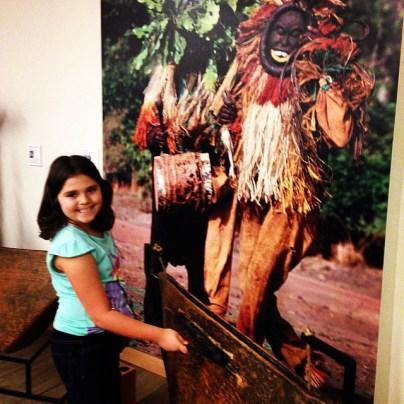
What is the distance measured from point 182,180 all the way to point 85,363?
888mm

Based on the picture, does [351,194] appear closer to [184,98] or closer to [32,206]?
[184,98]

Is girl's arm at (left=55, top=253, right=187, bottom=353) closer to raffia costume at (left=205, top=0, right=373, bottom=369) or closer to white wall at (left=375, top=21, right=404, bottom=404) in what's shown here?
raffia costume at (left=205, top=0, right=373, bottom=369)

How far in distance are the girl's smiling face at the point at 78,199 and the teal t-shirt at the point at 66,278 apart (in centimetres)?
4

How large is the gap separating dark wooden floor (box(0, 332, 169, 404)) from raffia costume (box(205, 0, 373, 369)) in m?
0.52

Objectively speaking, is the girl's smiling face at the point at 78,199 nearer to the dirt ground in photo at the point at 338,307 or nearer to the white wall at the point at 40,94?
the dirt ground in photo at the point at 338,307

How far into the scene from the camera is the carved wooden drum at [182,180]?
1.91m

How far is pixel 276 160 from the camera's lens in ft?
5.54

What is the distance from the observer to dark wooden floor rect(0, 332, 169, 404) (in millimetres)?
2031

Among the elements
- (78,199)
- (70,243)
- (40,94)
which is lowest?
(70,243)

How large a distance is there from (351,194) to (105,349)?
93cm

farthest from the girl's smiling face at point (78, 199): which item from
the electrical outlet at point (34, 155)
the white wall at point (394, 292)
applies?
the electrical outlet at point (34, 155)

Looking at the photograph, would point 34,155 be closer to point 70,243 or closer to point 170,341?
point 70,243

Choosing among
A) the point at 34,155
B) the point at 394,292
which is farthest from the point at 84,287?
the point at 34,155

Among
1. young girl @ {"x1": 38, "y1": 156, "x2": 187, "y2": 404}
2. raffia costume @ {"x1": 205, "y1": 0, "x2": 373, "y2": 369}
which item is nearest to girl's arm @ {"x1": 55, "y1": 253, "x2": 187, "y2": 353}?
young girl @ {"x1": 38, "y1": 156, "x2": 187, "y2": 404}
